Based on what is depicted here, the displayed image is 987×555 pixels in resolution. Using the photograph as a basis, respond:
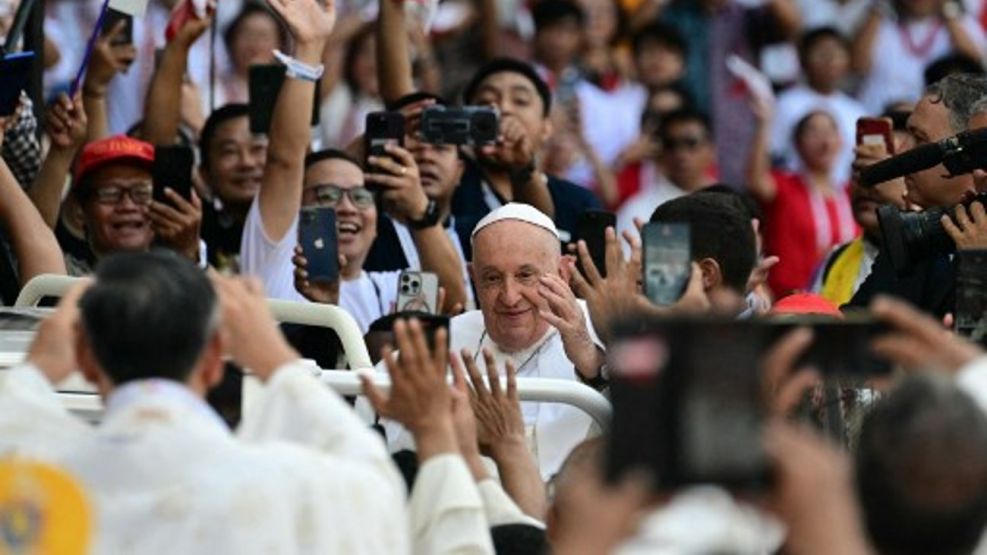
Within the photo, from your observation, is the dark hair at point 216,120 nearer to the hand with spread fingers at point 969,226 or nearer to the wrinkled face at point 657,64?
the hand with spread fingers at point 969,226

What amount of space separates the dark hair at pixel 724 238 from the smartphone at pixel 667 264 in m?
2.31

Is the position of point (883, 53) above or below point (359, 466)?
above

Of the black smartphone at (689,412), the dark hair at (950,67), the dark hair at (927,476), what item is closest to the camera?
the black smartphone at (689,412)

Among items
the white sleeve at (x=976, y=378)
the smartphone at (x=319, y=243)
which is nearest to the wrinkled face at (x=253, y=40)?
the smartphone at (x=319, y=243)

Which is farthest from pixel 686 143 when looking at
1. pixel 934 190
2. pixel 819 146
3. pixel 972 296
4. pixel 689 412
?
pixel 689 412

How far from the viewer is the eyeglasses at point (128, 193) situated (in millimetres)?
10469

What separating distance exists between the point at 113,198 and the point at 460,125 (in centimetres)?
A: 123

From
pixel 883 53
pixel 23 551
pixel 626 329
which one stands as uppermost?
pixel 883 53

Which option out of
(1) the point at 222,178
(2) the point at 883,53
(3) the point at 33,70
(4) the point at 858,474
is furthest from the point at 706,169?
(4) the point at 858,474

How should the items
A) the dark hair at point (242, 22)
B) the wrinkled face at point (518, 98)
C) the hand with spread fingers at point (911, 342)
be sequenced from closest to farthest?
the hand with spread fingers at point (911, 342)
the wrinkled face at point (518, 98)
the dark hair at point (242, 22)

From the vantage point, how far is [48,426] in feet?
Result: 19.1

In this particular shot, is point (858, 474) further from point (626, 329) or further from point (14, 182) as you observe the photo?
point (14, 182)

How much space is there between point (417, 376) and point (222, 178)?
517cm

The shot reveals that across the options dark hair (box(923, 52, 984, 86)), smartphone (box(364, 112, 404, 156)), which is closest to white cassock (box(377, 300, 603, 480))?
smartphone (box(364, 112, 404, 156))
